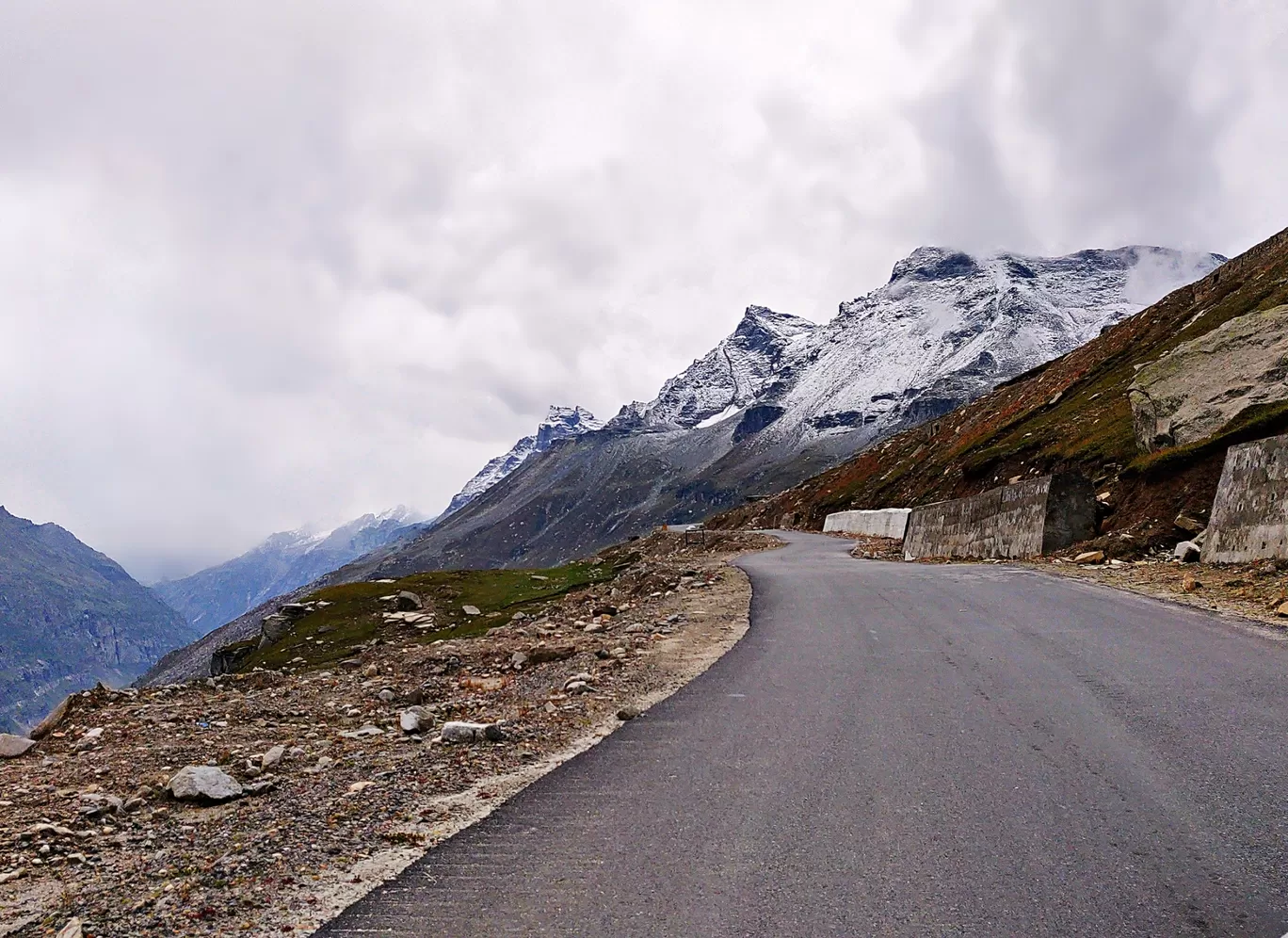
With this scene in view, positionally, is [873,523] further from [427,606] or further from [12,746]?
[12,746]

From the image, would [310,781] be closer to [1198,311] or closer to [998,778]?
[998,778]

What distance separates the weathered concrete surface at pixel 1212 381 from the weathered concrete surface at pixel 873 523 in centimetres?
1129

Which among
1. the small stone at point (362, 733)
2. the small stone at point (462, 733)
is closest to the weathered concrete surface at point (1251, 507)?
the small stone at point (462, 733)

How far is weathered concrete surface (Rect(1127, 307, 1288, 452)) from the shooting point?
71.3 ft

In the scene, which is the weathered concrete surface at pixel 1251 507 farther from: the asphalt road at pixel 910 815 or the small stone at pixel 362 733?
the small stone at pixel 362 733

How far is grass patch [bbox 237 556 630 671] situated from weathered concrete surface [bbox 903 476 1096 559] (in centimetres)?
1312

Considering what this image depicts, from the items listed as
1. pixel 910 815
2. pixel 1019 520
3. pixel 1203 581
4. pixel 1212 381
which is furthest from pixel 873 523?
A: pixel 910 815

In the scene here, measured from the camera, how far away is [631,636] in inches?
492

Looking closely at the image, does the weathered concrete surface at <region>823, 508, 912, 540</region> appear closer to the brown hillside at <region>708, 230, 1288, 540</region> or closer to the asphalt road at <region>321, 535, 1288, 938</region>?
the brown hillside at <region>708, 230, 1288, 540</region>

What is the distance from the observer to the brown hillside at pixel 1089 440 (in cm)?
2019

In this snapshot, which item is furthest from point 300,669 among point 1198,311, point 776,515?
point 776,515

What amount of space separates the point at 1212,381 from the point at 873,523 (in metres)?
22.8

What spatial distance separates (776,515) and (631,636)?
69.7m

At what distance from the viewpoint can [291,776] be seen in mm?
6250
